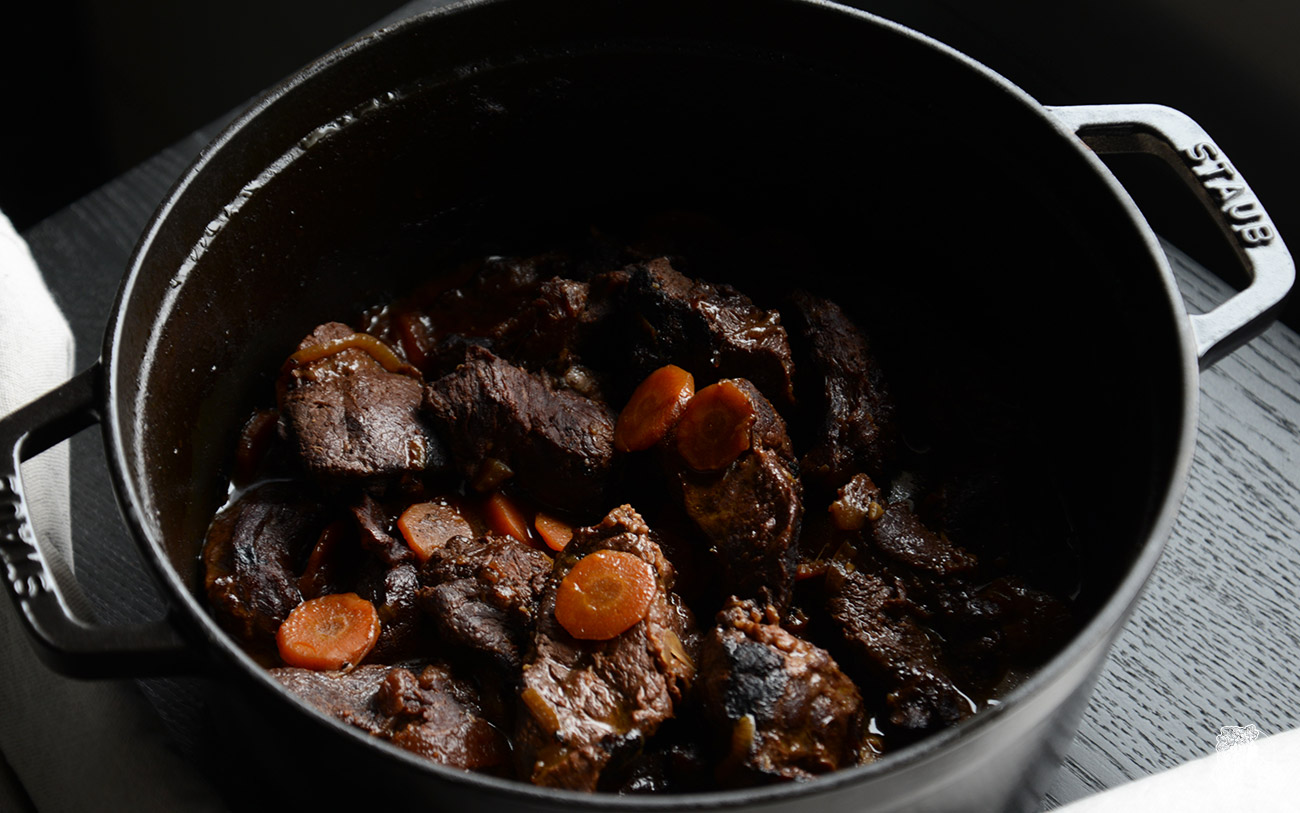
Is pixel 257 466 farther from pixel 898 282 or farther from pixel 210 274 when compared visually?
pixel 898 282

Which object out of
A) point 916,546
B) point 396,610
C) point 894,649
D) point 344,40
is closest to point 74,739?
point 396,610

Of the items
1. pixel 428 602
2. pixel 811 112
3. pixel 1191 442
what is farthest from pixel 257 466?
pixel 1191 442

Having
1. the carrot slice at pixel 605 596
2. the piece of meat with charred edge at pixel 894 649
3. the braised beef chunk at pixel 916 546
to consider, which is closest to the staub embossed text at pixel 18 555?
the carrot slice at pixel 605 596

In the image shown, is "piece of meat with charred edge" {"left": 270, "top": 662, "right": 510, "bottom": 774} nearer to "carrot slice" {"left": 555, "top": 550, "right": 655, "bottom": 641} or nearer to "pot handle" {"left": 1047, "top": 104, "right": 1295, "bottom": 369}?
"carrot slice" {"left": 555, "top": 550, "right": 655, "bottom": 641}

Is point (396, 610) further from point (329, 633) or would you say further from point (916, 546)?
point (916, 546)

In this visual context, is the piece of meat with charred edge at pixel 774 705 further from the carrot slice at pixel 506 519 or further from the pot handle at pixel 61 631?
the pot handle at pixel 61 631

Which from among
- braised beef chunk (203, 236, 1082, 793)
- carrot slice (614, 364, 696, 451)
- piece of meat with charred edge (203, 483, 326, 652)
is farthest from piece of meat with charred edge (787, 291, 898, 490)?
piece of meat with charred edge (203, 483, 326, 652)
